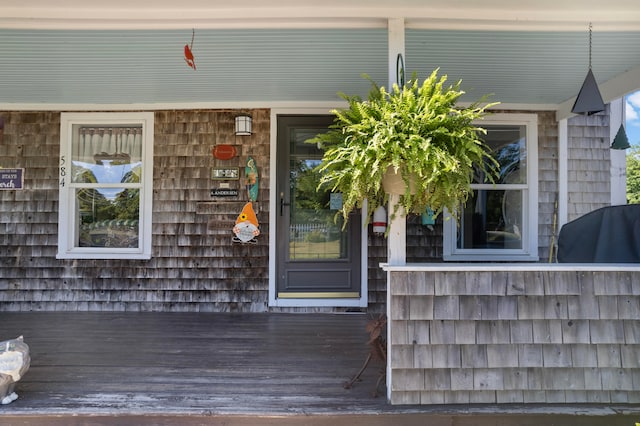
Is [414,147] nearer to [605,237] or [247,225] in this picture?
[605,237]

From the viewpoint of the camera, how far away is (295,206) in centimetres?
417

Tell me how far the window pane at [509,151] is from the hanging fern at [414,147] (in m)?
2.36

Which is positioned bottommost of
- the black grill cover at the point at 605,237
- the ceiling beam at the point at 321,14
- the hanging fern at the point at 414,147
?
the black grill cover at the point at 605,237

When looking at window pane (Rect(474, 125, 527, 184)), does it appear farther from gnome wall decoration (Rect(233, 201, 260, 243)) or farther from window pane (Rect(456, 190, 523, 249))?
gnome wall decoration (Rect(233, 201, 260, 243))

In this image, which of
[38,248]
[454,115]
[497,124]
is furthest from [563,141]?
[38,248]

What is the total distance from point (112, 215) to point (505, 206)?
395cm

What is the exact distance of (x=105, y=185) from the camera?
4227mm

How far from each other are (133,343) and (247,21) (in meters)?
2.42

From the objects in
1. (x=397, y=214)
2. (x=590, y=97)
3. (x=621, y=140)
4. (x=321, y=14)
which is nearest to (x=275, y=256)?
(x=397, y=214)

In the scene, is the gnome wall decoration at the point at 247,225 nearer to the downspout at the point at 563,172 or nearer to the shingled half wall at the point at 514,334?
the shingled half wall at the point at 514,334

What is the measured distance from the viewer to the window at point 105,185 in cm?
419

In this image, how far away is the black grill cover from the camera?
293 cm

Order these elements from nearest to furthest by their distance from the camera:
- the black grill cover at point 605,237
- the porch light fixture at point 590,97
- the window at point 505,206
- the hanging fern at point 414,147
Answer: the hanging fern at point 414,147
the porch light fixture at point 590,97
the black grill cover at point 605,237
the window at point 505,206

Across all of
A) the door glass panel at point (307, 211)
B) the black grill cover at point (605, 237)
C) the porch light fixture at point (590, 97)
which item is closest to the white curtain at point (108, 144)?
the door glass panel at point (307, 211)
